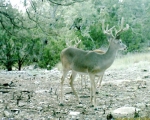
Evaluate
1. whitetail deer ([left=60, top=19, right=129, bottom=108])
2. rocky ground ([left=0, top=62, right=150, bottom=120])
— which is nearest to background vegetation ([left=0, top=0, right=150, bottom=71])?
rocky ground ([left=0, top=62, right=150, bottom=120])

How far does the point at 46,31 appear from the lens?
11195 mm

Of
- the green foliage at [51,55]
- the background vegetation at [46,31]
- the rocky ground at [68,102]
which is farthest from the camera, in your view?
the green foliage at [51,55]

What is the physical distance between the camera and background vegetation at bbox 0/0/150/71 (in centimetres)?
1130

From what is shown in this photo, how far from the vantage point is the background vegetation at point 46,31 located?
1130 cm

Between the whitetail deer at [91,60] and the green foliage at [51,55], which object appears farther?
the green foliage at [51,55]

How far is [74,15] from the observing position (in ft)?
127

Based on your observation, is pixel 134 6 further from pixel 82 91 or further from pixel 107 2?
pixel 82 91

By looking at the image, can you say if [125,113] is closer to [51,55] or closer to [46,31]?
[46,31]

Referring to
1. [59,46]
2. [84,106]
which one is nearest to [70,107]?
[84,106]

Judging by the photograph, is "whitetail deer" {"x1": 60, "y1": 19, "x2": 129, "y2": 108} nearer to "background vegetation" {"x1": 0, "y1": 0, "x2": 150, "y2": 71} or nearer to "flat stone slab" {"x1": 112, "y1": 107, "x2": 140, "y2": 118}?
"flat stone slab" {"x1": 112, "y1": 107, "x2": 140, "y2": 118}

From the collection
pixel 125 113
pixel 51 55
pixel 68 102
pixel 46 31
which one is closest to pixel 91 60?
pixel 68 102

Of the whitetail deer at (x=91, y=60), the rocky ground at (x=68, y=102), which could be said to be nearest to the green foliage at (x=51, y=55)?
the rocky ground at (x=68, y=102)

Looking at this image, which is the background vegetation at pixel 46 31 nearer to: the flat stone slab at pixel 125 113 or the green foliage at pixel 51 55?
the green foliage at pixel 51 55

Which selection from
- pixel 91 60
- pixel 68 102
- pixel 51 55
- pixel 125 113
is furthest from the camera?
pixel 51 55
